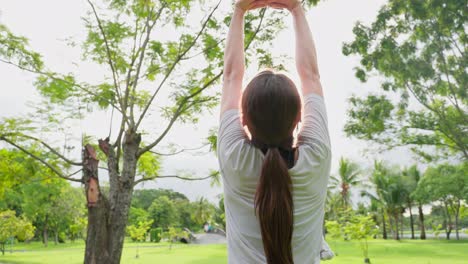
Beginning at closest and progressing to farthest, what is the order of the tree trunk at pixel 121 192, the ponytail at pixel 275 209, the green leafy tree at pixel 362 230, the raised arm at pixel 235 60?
the ponytail at pixel 275 209 → the raised arm at pixel 235 60 → the tree trunk at pixel 121 192 → the green leafy tree at pixel 362 230

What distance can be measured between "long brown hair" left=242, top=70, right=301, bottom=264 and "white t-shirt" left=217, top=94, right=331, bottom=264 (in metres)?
0.02

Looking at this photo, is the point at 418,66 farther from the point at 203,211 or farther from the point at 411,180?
the point at 203,211

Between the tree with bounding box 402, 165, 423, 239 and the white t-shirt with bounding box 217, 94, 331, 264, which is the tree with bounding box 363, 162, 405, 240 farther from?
the white t-shirt with bounding box 217, 94, 331, 264

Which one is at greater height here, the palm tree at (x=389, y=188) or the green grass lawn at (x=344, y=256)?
the palm tree at (x=389, y=188)

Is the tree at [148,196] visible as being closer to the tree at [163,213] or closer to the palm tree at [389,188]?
the tree at [163,213]

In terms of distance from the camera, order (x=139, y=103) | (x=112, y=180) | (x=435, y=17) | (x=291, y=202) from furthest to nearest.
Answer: (x=435, y=17) < (x=139, y=103) < (x=112, y=180) < (x=291, y=202)

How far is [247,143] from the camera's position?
0.71 meters

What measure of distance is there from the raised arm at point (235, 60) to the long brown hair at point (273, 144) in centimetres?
6

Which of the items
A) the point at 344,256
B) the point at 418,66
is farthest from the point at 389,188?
the point at 418,66

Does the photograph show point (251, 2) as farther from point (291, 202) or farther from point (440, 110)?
point (440, 110)

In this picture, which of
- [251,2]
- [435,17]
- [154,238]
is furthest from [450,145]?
[154,238]

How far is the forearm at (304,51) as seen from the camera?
0.83 m

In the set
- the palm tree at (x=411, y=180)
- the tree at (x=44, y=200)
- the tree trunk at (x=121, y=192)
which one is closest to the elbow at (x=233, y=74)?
the tree trunk at (x=121, y=192)

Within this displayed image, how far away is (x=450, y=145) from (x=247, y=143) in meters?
9.89
